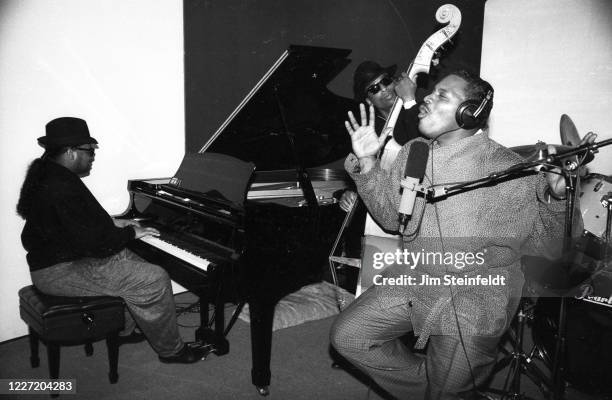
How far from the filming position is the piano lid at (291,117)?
250cm

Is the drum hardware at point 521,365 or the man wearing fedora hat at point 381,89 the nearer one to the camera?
the drum hardware at point 521,365

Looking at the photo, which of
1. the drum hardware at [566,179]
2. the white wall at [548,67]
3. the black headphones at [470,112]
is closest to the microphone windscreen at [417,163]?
the drum hardware at [566,179]

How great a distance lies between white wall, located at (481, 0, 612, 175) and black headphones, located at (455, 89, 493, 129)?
9.58 feet

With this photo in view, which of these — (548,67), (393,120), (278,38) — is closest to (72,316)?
(393,120)

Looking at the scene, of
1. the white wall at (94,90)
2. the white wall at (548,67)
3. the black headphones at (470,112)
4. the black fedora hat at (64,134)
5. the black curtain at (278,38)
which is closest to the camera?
the black headphones at (470,112)

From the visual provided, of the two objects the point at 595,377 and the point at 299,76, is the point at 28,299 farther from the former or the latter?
the point at 595,377

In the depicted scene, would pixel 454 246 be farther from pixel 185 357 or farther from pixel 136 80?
pixel 136 80

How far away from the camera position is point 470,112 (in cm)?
179

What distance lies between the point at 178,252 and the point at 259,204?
23.3 inches

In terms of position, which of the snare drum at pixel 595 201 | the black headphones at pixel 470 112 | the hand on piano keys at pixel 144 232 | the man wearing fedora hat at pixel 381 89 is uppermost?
the man wearing fedora hat at pixel 381 89

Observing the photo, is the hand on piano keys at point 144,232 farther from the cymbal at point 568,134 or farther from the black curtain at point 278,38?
the cymbal at point 568,134

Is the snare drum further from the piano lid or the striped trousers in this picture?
the piano lid

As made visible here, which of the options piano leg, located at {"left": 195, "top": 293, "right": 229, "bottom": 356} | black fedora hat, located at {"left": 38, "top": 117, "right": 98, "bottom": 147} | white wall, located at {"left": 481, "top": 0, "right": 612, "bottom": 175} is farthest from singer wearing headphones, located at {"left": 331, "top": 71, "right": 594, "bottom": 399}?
white wall, located at {"left": 481, "top": 0, "right": 612, "bottom": 175}

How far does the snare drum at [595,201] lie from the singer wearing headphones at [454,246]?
2.94 ft
